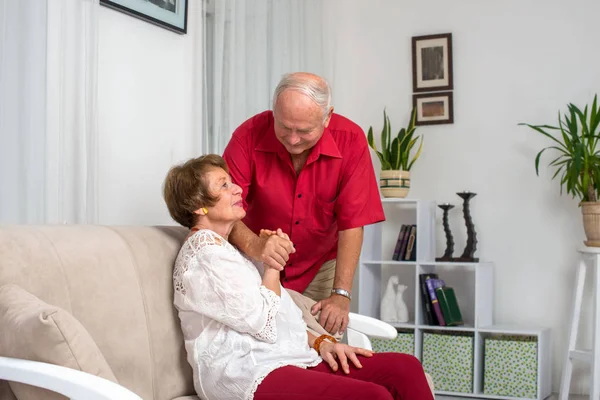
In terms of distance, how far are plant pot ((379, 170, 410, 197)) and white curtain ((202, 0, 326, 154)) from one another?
850 mm

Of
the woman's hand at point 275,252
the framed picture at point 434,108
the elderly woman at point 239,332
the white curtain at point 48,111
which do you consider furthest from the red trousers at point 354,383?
the framed picture at point 434,108

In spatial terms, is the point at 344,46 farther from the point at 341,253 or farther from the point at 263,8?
the point at 341,253

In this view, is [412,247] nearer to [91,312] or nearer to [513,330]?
[513,330]

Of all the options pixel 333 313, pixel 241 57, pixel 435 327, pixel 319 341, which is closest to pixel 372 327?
pixel 333 313

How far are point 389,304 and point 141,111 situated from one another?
207cm

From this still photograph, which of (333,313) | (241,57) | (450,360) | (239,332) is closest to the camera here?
(239,332)

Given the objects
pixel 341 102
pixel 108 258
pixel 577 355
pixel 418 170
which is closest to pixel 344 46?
pixel 341 102

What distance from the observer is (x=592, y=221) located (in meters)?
4.00

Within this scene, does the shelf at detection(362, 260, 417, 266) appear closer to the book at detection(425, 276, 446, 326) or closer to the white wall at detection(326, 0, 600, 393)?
the book at detection(425, 276, 446, 326)

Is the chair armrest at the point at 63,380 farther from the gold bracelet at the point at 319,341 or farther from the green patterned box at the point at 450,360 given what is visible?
the green patterned box at the point at 450,360

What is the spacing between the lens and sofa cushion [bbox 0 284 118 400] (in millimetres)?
1480

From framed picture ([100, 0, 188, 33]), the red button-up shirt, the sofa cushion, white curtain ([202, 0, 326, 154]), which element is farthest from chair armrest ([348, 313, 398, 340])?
framed picture ([100, 0, 188, 33])

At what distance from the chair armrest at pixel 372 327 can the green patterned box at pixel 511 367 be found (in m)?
1.89

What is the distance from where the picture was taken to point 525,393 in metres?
4.10
